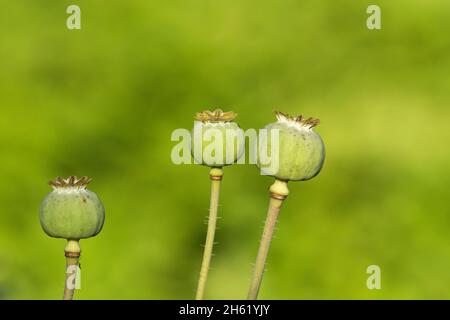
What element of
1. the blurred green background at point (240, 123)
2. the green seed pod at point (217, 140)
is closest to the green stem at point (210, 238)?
the green seed pod at point (217, 140)

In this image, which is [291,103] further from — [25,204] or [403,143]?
[25,204]

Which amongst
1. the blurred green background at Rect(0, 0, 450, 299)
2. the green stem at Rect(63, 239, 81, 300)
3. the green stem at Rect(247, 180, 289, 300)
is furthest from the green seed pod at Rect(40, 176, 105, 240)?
the blurred green background at Rect(0, 0, 450, 299)

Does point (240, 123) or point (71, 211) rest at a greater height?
point (240, 123)

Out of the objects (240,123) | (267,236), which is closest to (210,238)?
(267,236)

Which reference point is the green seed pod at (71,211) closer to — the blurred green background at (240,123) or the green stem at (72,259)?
the green stem at (72,259)

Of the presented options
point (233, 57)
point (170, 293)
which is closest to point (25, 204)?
point (170, 293)

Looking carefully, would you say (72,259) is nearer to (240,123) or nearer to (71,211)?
(71,211)

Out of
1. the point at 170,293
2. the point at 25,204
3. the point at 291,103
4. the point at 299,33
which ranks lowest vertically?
the point at 170,293
